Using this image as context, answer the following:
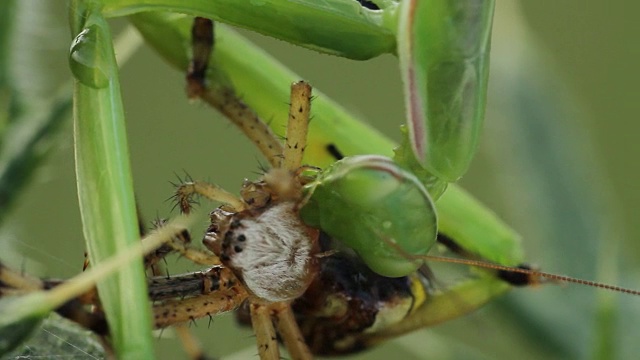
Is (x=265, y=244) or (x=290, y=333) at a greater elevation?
(x=265, y=244)

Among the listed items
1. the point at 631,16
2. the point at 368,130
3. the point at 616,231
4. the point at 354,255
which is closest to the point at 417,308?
the point at 354,255

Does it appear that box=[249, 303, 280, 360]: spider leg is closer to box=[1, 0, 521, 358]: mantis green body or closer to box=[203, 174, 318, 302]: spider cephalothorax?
box=[203, 174, 318, 302]: spider cephalothorax

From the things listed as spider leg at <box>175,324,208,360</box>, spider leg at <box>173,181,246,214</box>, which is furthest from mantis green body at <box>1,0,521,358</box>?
spider leg at <box>175,324,208,360</box>

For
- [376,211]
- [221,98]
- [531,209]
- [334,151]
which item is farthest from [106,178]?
[531,209]

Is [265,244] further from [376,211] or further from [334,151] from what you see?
[334,151]

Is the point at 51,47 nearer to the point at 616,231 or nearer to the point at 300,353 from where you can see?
the point at 300,353
